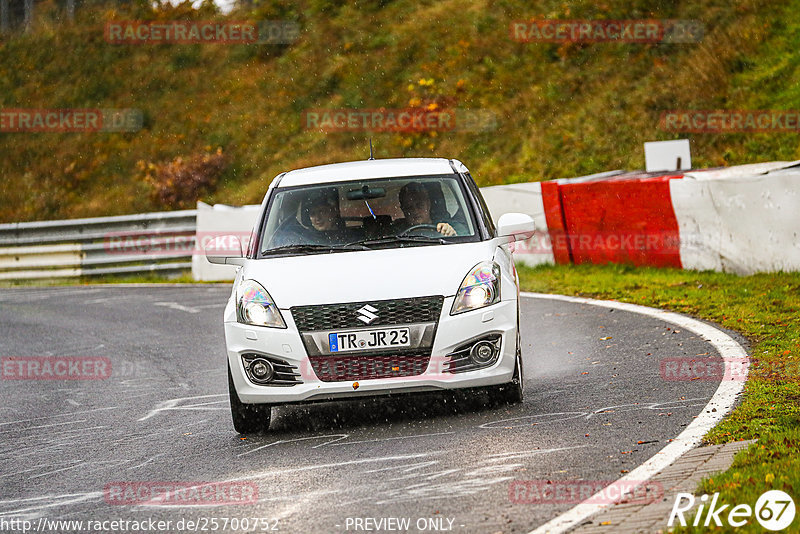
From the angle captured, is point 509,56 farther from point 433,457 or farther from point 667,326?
point 433,457

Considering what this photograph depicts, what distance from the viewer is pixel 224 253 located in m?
8.39

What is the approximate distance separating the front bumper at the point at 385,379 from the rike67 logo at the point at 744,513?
245cm

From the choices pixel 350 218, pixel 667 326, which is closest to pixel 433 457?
pixel 350 218

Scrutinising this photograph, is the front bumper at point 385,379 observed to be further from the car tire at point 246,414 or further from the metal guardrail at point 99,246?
the metal guardrail at point 99,246

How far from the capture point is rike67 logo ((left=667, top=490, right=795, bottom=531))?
14.1 ft

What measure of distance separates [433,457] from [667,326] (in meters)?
4.86

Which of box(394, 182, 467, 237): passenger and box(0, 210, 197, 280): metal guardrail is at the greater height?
box(394, 182, 467, 237): passenger

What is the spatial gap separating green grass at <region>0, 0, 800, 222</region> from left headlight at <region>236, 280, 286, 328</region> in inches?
650

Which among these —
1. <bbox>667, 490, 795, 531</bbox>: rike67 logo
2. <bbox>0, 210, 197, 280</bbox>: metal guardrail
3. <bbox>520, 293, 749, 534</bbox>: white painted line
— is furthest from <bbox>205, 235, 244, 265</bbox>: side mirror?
<bbox>0, 210, 197, 280</bbox>: metal guardrail

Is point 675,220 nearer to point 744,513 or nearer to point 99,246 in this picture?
point 744,513

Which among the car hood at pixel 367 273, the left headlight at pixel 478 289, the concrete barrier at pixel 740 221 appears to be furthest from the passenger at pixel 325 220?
the concrete barrier at pixel 740 221

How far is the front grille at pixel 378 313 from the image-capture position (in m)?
6.93

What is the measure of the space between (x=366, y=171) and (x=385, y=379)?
2.00m

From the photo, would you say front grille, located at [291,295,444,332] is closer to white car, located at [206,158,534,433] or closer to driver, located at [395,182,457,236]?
white car, located at [206,158,534,433]
